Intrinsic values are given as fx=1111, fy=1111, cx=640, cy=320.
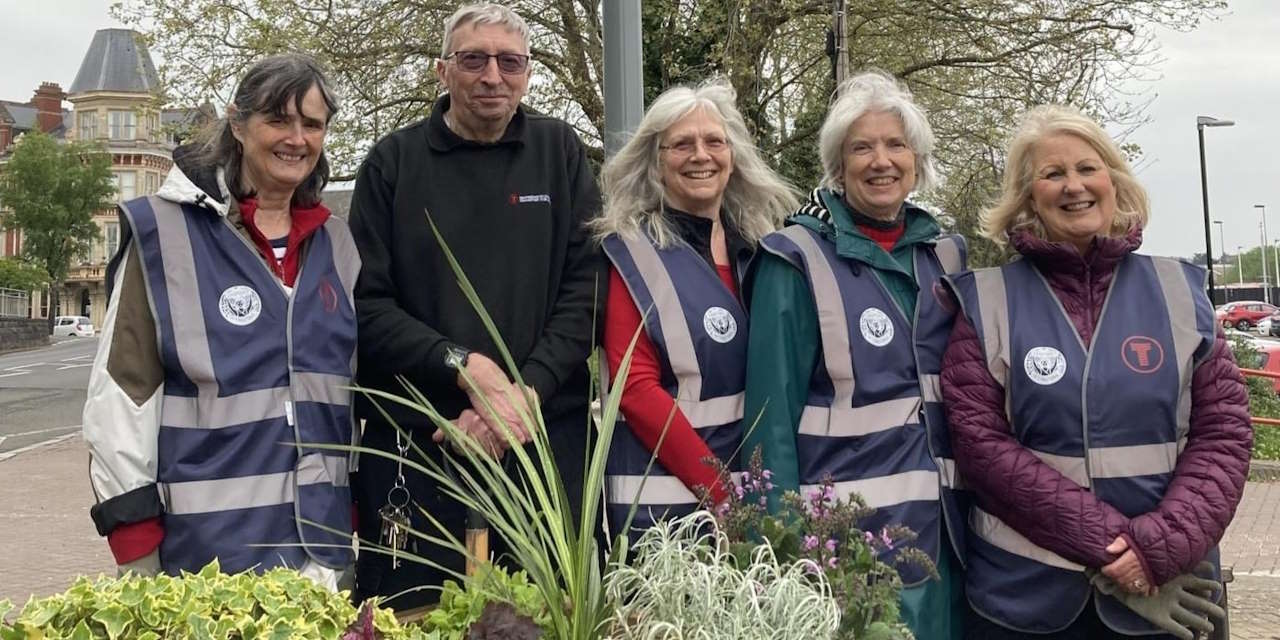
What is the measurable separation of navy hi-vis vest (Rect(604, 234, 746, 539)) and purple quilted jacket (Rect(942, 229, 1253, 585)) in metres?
0.61

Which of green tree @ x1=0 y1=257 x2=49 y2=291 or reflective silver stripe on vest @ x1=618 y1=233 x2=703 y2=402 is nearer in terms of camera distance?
reflective silver stripe on vest @ x1=618 y1=233 x2=703 y2=402

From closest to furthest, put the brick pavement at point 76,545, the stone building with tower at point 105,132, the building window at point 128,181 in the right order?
the brick pavement at point 76,545, the stone building with tower at point 105,132, the building window at point 128,181

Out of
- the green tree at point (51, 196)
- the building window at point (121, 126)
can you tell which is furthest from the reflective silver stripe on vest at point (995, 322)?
the building window at point (121, 126)

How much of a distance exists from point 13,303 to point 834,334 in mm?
55967

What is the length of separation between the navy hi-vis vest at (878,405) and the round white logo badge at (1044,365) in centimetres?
27

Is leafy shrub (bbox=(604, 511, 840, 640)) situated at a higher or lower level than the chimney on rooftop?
lower

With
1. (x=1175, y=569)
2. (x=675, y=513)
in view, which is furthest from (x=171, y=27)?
(x=1175, y=569)

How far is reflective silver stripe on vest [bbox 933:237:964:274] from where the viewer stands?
337 centimetres

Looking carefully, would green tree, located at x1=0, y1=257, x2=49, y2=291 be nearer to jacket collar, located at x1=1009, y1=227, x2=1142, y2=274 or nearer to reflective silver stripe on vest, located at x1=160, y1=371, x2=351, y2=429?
reflective silver stripe on vest, located at x1=160, y1=371, x2=351, y2=429

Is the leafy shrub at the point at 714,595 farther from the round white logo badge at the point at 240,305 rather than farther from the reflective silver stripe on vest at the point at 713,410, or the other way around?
the round white logo badge at the point at 240,305

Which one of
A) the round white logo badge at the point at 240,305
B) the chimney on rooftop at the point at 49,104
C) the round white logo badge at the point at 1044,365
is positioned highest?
the chimney on rooftop at the point at 49,104

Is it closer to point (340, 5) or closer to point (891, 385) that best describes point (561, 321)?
point (891, 385)

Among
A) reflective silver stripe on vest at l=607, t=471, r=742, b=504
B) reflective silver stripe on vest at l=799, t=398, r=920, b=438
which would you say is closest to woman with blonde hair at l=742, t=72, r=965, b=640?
reflective silver stripe on vest at l=799, t=398, r=920, b=438

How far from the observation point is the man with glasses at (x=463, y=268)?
3256mm
